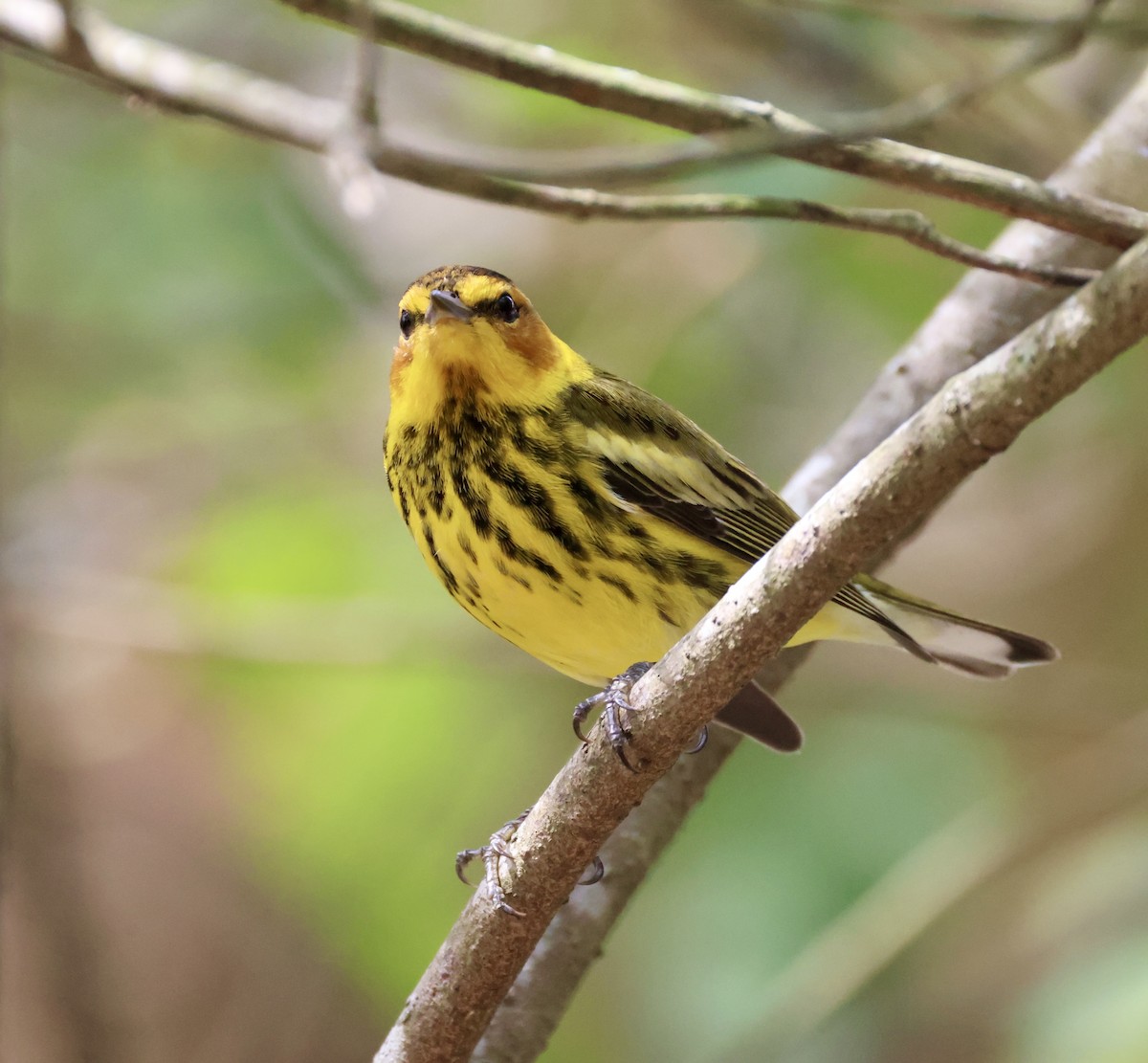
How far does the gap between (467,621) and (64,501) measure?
2.17 meters

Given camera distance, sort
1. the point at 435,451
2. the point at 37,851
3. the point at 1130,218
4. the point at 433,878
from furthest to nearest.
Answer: the point at 37,851
the point at 433,878
the point at 435,451
the point at 1130,218

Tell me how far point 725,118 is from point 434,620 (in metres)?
2.17

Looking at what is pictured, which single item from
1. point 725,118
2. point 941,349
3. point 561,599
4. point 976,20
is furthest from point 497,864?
point 976,20

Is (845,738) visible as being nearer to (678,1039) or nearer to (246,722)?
(678,1039)

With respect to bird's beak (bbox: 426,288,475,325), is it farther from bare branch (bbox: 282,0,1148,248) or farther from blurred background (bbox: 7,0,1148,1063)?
blurred background (bbox: 7,0,1148,1063)

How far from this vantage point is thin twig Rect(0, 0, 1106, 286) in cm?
199

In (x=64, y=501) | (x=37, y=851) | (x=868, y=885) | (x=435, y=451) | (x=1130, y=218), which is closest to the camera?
(x=1130, y=218)

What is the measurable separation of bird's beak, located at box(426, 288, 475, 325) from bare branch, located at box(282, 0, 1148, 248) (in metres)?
0.46

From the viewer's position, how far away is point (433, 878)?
12.6ft

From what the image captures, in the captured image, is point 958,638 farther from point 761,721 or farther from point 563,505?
point 563,505

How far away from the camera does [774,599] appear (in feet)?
5.30

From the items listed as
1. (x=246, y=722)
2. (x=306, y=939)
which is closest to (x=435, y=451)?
(x=246, y=722)

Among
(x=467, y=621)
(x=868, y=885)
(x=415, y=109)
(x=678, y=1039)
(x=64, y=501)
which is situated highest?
(x=415, y=109)

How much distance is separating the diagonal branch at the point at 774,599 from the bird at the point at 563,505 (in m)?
0.40
